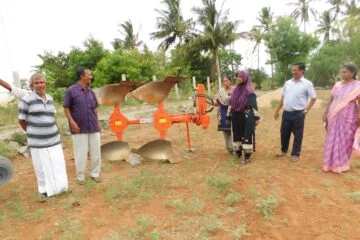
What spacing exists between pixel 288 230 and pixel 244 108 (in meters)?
2.07

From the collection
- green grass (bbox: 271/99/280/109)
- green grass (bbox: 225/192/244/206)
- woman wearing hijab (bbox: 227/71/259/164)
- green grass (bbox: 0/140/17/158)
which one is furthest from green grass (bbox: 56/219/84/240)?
green grass (bbox: 271/99/280/109)

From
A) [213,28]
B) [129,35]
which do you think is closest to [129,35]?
[129,35]

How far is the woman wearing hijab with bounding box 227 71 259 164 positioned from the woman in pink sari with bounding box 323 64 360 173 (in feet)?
3.29

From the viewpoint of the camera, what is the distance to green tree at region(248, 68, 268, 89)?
31.9 meters

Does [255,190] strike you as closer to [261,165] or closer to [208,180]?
[208,180]

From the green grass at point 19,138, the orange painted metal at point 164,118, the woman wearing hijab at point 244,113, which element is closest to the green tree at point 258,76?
the green grass at point 19,138

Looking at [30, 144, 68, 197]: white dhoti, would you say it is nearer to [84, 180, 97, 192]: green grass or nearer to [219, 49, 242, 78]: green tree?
[84, 180, 97, 192]: green grass

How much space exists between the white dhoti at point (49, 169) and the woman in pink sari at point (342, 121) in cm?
338

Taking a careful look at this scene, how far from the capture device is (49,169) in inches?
156

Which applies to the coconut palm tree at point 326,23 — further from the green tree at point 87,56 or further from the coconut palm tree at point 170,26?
the green tree at point 87,56

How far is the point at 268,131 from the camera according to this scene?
25.8ft

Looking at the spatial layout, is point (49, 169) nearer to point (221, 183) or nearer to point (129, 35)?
point (221, 183)

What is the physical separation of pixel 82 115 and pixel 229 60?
27.6 meters

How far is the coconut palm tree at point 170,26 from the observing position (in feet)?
88.0
